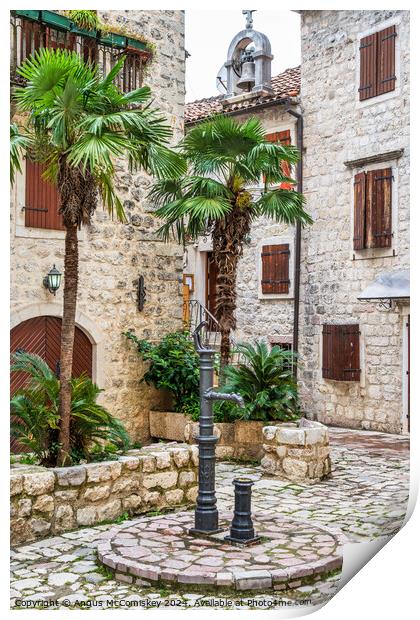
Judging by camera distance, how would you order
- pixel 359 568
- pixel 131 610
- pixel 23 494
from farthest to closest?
pixel 23 494
pixel 359 568
pixel 131 610

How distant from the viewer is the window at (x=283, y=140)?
7852 mm

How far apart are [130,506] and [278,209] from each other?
133 inches

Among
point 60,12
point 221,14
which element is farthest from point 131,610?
point 60,12

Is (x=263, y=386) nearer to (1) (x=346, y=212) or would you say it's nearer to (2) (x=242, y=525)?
(1) (x=346, y=212)

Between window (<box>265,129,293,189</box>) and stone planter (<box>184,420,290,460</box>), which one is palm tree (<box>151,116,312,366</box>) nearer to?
window (<box>265,129,293,189</box>)

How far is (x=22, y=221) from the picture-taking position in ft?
21.0

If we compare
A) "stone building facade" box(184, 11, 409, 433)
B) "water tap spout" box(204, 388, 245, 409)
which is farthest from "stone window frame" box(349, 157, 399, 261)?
"water tap spout" box(204, 388, 245, 409)

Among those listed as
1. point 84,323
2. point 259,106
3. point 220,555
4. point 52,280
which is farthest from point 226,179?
point 220,555

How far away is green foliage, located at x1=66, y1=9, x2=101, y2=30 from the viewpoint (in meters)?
5.71

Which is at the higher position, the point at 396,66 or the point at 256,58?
the point at 396,66

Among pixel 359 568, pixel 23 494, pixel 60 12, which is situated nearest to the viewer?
pixel 359 568

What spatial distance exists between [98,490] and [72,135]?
7.42 feet
